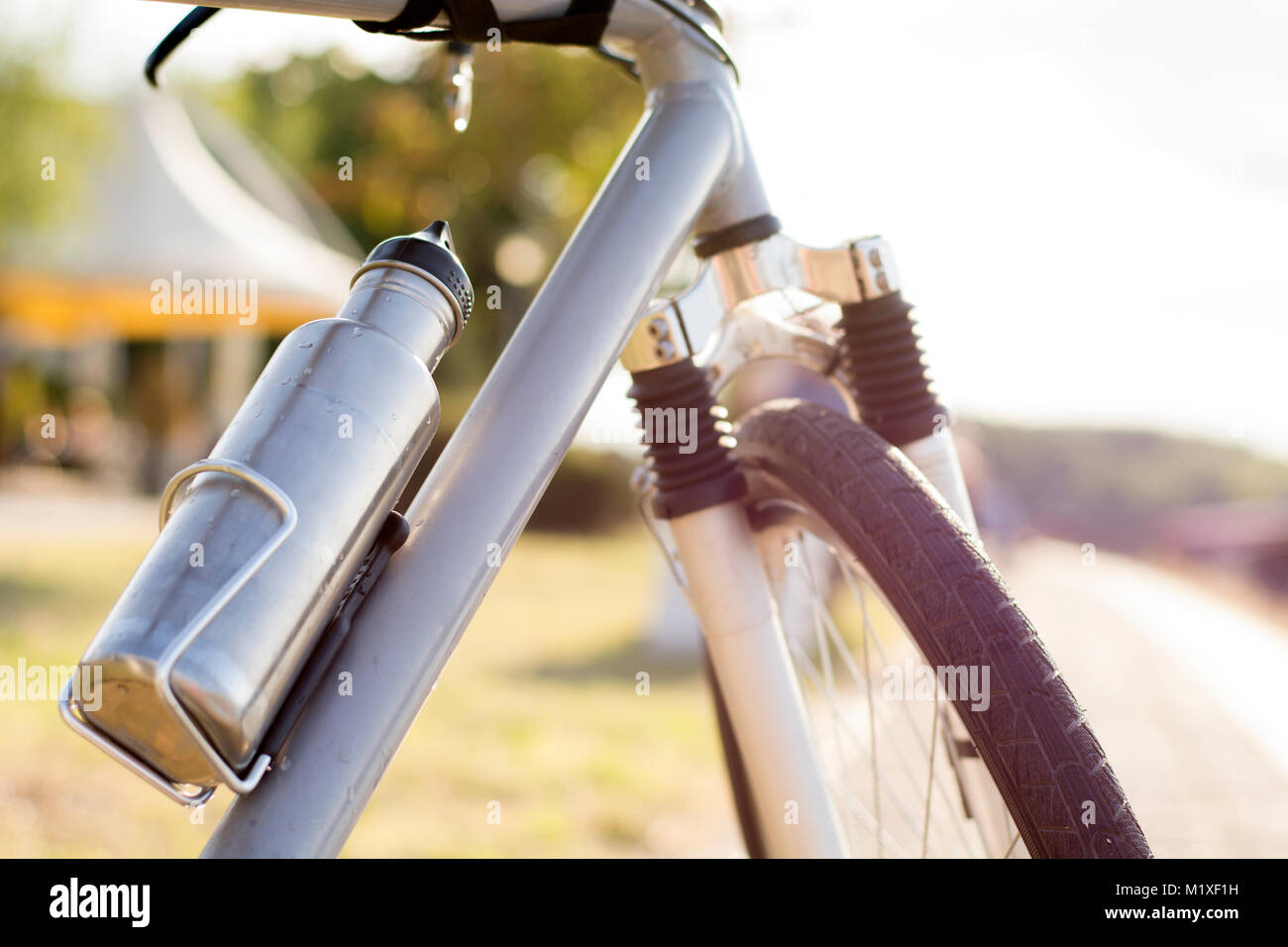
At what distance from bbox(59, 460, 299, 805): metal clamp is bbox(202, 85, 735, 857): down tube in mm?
33

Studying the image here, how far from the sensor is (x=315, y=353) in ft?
2.92

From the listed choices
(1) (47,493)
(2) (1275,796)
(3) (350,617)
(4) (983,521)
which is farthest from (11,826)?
(1) (47,493)

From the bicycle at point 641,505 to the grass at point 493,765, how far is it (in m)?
2.14

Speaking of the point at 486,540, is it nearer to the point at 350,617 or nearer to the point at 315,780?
the point at 350,617

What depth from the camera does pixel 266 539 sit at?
82 cm

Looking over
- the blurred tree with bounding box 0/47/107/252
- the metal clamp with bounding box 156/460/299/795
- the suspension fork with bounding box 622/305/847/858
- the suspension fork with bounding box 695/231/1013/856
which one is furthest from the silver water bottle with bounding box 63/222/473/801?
the blurred tree with bounding box 0/47/107/252

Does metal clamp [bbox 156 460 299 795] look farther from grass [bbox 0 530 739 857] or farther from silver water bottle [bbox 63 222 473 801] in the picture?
grass [bbox 0 530 739 857]

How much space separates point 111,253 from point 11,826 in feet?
35.2

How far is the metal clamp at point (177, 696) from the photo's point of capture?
0.76m

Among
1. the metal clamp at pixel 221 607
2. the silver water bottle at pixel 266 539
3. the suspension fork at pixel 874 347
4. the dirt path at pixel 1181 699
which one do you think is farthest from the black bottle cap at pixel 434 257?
the dirt path at pixel 1181 699

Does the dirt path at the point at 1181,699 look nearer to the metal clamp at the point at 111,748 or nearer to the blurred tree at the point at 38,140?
the metal clamp at the point at 111,748

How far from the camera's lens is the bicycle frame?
2.75 ft

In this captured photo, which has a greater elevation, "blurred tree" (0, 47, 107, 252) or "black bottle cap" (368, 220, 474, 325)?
"blurred tree" (0, 47, 107, 252)

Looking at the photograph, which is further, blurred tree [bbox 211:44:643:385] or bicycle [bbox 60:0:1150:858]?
blurred tree [bbox 211:44:643:385]
